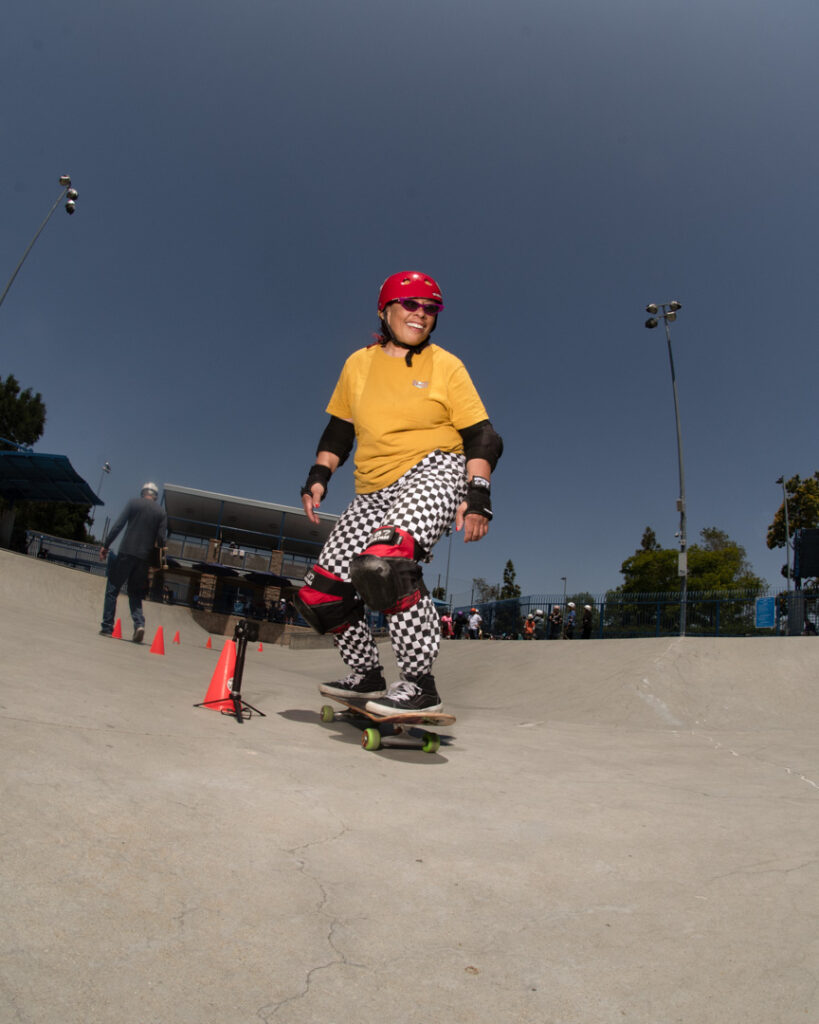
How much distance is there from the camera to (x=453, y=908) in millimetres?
1392

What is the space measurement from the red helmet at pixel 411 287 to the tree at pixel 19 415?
4171 centimetres

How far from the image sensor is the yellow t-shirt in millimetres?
3539

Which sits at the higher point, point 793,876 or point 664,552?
point 664,552

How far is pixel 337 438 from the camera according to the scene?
13.5ft

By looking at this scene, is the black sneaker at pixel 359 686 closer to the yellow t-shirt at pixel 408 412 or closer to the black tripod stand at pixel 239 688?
the black tripod stand at pixel 239 688

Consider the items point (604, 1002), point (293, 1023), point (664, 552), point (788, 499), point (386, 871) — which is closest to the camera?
point (293, 1023)

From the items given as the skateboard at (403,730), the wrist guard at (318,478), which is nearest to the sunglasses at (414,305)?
the wrist guard at (318,478)

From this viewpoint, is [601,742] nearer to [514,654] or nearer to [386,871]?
[386,871]

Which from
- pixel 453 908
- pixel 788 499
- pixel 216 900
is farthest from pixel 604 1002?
pixel 788 499

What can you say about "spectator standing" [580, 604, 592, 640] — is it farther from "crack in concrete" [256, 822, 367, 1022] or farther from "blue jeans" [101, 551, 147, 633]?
"crack in concrete" [256, 822, 367, 1022]

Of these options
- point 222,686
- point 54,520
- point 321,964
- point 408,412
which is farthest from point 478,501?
point 54,520

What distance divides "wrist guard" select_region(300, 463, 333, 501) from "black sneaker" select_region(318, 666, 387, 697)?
3.73 ft

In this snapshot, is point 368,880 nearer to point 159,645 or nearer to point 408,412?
point 408,412

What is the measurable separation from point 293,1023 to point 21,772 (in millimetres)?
1053
